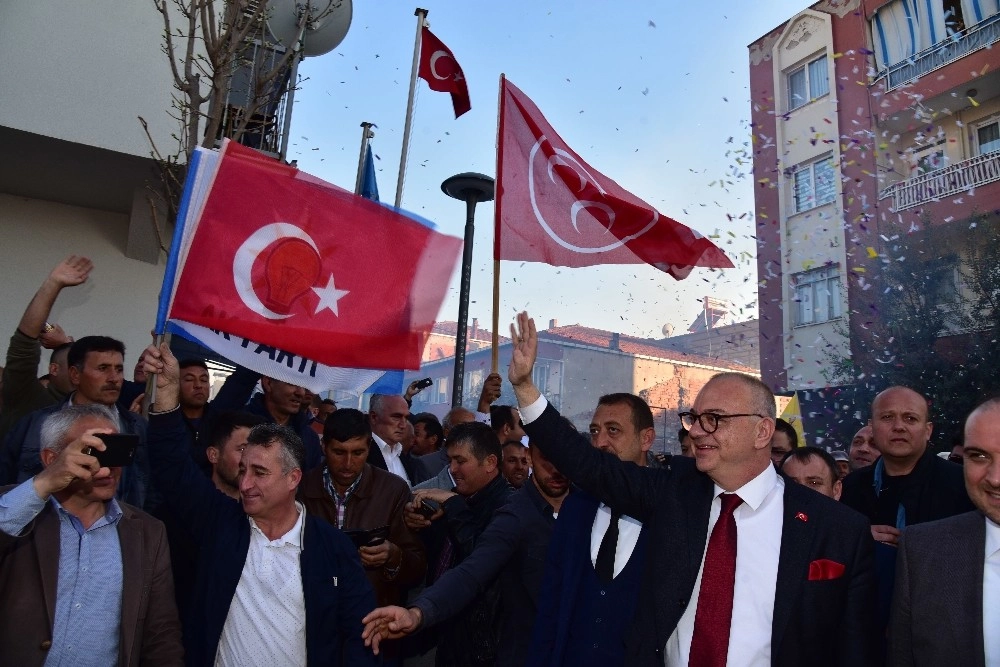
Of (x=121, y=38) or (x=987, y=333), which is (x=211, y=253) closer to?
(x=121, y=38)

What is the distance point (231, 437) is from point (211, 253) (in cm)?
102

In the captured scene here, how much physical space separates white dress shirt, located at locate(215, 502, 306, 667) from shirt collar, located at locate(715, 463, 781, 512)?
1887 millimetres

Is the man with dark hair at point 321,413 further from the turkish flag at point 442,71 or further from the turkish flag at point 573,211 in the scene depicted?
the turkish flag at point 442,71

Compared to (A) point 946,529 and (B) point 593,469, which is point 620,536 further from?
(A) point 946,529

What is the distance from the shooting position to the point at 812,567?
291 cm

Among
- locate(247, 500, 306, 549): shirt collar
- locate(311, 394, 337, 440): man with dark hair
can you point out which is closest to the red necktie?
locate(247, 500, 306, 549): shirt collar

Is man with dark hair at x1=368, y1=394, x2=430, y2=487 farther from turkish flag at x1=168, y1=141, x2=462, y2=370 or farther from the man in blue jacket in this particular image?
the man in blue jacket

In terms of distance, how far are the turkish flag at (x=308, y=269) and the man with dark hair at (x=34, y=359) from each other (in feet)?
2.08

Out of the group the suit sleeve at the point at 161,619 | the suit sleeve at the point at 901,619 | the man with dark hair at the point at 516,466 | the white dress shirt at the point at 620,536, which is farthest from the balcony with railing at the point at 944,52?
the suit sleeve at the point at 161,619

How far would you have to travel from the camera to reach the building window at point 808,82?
21.5m

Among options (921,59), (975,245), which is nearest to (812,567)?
(975,245)

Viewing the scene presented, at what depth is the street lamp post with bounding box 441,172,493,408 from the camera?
8.61m

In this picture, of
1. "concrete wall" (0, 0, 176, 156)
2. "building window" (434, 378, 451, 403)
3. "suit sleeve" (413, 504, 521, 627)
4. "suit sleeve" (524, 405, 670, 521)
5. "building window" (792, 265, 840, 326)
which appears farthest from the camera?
"building window" (434, 378, 451, 403)

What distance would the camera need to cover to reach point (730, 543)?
9.89 ft
